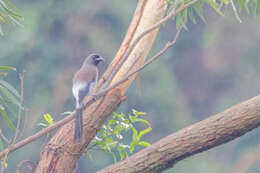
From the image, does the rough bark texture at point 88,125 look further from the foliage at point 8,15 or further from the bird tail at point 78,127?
the foliage at point 8,15

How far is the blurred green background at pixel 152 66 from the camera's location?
1072cm

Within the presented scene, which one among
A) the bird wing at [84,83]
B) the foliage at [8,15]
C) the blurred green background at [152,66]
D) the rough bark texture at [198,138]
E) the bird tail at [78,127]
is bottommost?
the rough bark texture at [198,138]

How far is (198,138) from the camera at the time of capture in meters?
2.80

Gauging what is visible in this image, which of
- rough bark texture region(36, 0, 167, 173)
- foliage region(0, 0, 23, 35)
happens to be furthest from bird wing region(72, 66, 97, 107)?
foliage region(0, 0, 23, 35)

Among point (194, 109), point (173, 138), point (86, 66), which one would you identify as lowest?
point (173, 138)

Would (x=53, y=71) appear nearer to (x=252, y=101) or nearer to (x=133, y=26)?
(x=133, y=26)

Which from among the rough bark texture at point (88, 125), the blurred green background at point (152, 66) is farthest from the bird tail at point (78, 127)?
the blurred green background at point (152, 66)

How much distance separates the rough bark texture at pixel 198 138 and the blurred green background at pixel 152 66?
7.06 metres

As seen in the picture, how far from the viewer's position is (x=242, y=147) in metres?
12.0

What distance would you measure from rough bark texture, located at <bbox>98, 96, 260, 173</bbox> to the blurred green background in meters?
7.06

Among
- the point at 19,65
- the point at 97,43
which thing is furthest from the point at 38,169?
the point at 97,43

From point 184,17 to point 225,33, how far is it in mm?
9794

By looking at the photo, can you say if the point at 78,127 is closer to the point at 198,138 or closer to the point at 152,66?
the point at 198,138

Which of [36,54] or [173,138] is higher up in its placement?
[36,54]
